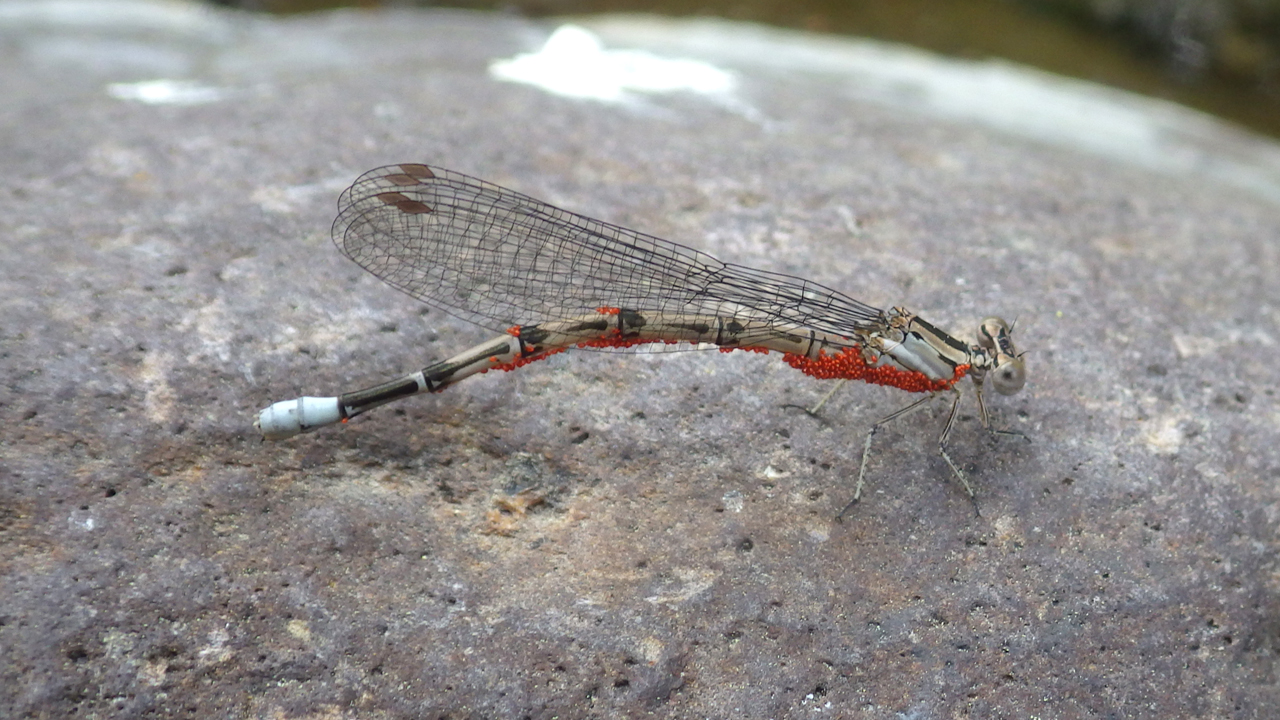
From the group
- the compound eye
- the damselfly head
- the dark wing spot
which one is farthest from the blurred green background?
the compound eye

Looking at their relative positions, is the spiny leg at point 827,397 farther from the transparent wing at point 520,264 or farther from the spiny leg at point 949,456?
the spiny leg at point 949,456

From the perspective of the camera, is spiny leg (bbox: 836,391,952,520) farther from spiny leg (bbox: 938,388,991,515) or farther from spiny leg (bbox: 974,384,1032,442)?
spiny leg (bbox: 974,384,1032,442)

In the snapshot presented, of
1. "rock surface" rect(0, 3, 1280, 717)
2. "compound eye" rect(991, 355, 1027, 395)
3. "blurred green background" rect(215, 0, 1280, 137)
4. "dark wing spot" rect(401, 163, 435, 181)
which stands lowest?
"rock surface" rect(0, 3, 1280, 717)

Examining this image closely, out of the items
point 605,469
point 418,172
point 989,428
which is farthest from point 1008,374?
point 418,172

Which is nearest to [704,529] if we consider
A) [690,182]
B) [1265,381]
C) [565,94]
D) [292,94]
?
[690,182]

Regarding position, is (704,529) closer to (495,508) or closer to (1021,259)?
(495,508)

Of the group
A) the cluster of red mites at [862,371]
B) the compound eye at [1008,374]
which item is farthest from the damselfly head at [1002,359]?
the cluster of red mites at [862,371]

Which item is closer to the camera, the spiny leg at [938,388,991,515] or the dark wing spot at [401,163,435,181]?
the spiny leg at [938,388,991,515]

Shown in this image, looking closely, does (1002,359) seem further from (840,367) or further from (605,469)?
(605,469)
